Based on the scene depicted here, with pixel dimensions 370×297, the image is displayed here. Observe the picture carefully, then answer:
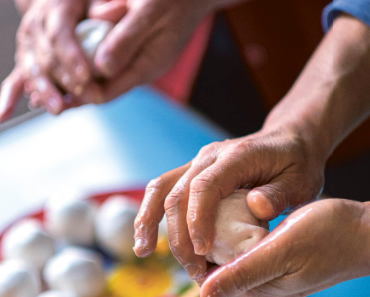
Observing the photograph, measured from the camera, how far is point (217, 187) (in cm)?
51

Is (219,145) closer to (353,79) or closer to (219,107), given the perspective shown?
(353,79)

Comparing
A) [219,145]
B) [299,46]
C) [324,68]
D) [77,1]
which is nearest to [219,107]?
[299,46]

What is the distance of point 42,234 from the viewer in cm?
98

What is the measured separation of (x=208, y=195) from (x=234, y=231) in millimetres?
54

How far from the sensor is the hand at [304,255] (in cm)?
45

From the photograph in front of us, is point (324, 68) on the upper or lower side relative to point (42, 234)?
upper

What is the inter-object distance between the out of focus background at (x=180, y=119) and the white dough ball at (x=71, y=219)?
0.08m

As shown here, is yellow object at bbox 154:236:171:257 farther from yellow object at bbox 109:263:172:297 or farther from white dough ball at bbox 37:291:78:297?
white dough ball at bbox 37:291:78:297

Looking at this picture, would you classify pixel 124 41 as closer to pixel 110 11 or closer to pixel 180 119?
pixel 110 11

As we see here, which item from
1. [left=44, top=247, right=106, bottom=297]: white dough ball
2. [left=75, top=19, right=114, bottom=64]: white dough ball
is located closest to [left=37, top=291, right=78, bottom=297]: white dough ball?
[left=44, top=247, right=106, bottom=297]: white dough ball

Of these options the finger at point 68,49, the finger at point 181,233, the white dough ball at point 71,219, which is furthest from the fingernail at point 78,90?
the finger at point 181,233

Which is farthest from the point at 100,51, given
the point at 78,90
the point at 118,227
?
the point at 118,227

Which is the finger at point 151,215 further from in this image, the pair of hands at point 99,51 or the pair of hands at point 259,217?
the pair of hands at point 99,51

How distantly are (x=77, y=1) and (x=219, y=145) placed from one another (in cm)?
63
